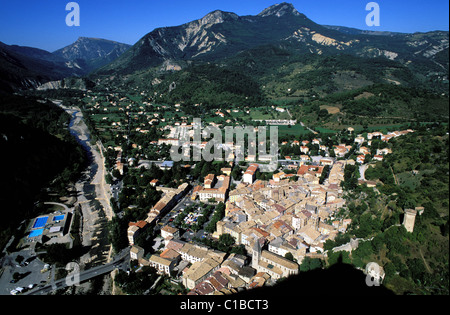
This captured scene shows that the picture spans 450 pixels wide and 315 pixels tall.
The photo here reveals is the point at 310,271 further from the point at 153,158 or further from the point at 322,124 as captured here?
the point at 322,124

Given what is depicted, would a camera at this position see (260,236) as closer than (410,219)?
No

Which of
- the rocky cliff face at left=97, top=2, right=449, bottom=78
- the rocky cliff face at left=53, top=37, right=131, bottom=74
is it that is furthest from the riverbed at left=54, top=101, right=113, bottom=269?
the rocky cliff face at left=53, top=37, right=131, bottom=74

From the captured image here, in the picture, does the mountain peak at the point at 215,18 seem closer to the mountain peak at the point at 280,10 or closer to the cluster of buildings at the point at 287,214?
the mountain peak at the point at 280,10

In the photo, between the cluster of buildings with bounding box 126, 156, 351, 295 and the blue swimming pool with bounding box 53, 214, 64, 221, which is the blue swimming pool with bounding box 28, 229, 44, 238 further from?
the cluster of buildings with bounding box 126, 156, 351, 295

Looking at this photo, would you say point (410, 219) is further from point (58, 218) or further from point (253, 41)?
point (253, 41)

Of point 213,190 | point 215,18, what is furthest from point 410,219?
point 215,18
